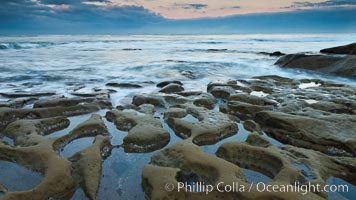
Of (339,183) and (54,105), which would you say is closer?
(339,183)

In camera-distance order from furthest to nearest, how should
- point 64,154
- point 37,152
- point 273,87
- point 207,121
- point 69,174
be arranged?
point 273,87, point 207,121, point 64,154, point 37,152, point 69,174

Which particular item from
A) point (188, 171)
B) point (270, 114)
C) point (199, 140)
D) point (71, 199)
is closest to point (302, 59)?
point (270, 114)

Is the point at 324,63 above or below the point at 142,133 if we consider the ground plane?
below

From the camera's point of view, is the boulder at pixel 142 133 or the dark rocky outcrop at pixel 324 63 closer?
the boulder at pixel 142 133

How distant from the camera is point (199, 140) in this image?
5008 millimetres

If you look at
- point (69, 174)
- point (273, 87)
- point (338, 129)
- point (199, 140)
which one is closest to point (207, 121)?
point (199, 140)

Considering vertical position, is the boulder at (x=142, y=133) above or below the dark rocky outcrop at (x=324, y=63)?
above

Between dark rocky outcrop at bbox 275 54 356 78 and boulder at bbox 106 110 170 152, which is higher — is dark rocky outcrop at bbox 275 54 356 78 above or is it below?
below

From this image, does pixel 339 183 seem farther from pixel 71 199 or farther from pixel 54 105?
pixel 54 105

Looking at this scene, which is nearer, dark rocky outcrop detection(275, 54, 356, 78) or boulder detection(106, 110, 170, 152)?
boulder detection(106, 110, 170, 152)

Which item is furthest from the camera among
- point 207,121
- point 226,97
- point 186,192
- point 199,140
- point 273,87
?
point 273,87

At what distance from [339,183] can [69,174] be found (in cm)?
347

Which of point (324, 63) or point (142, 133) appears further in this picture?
point (324, 63)

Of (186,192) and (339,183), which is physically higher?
(186,192)
